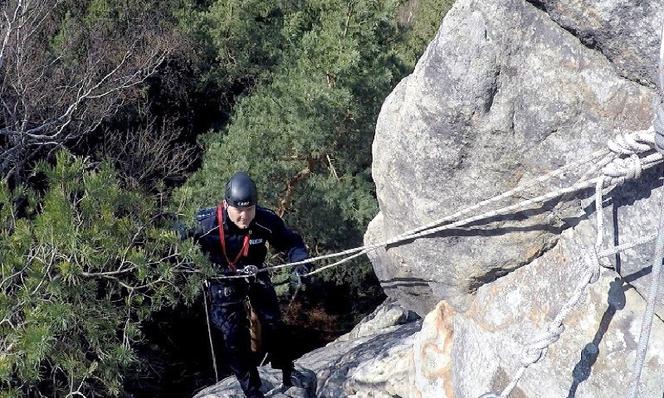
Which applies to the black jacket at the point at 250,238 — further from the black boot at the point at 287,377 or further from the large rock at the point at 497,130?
the large rock at the point at 497,130

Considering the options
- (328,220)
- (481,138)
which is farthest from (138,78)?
(481,138)

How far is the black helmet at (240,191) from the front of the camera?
158 inches

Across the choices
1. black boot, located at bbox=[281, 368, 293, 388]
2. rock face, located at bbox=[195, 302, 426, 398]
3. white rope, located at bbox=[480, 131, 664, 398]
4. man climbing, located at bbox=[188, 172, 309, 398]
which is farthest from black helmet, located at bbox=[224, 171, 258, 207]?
white rope, located at bbox=[480, 131, 664, 398]

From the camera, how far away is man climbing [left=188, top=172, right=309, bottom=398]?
13.8 feet

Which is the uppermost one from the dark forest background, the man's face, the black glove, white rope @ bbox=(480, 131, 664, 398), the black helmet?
white rope @ bbox=(480, 131, 664, 398)

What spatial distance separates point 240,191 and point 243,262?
59 centimetres

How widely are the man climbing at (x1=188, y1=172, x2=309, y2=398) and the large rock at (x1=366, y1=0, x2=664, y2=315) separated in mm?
966

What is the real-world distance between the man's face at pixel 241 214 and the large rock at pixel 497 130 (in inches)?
34.7

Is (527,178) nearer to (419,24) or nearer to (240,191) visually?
(240,191)

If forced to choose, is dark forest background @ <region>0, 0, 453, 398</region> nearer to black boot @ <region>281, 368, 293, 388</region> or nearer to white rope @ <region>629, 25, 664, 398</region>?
black boot @ <region>281, 368, 293, 388</region>

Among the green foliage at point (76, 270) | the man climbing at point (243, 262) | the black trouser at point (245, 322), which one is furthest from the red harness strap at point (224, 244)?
the green foliage at point (76, 270)

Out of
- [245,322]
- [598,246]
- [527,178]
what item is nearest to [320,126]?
[245,322]

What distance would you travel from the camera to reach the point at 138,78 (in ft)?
39.5

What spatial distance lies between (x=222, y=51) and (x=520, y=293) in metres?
10.4
